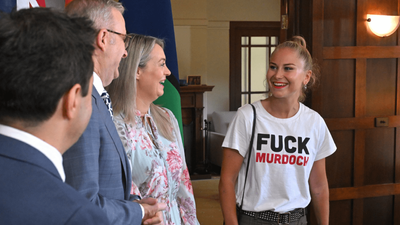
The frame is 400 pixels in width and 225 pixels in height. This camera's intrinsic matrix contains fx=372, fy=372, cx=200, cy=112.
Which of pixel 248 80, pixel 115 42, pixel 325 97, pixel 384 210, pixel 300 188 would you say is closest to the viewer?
pixel 115 42

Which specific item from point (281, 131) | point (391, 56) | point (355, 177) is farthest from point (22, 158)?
point (391, 56)

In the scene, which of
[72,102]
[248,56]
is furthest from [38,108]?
[248,56]

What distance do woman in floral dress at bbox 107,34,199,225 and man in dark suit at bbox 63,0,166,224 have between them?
1.27 feet

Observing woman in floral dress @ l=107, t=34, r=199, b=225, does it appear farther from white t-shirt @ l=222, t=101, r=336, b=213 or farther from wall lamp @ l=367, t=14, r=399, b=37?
wall lamp @ l=367, t=14, r=399, b=37

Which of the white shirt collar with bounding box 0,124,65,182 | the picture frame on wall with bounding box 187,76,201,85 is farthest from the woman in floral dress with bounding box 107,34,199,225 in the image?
the picture frame on wall with bounding box 187,76,201,85

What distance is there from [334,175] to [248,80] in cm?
509

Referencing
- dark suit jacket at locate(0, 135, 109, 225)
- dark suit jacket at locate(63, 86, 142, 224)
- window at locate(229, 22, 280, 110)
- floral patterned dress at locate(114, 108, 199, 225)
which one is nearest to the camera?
dark suit jacket at locate(0, 135, 109, 225)

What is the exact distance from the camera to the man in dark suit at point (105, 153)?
817mm

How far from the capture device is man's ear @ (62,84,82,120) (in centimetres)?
61

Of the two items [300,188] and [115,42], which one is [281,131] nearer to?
[300,188]

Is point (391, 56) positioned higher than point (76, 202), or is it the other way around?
point (391, 56)

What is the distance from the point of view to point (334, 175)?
274cm

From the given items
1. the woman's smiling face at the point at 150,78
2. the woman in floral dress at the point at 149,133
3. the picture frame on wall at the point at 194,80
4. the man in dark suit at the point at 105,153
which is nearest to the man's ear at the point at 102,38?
the man in dark suit at the point at 105,153

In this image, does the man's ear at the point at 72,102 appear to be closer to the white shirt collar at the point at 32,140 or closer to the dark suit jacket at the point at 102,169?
the white shirt collar at the point at 32,140
